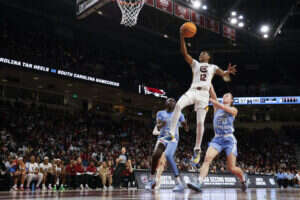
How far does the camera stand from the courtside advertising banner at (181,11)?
19.4 metres

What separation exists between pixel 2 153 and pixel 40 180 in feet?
7.90

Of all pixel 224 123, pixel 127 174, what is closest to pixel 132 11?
pixel 127 174

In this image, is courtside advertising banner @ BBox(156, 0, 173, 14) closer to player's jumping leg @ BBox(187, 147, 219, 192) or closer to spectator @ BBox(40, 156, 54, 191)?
spectator @ BBox(40, 156, 54, 191)

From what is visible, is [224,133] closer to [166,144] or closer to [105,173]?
[166,144]

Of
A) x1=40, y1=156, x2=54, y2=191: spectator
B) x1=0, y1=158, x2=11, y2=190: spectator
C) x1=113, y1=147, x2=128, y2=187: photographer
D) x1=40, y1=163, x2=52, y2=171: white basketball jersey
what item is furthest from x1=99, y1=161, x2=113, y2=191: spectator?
x1=0, y1=158, x2=11, y2=190: spectator

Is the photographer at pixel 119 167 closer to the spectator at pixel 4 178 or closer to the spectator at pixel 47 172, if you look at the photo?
the spectator at pixel 47 172

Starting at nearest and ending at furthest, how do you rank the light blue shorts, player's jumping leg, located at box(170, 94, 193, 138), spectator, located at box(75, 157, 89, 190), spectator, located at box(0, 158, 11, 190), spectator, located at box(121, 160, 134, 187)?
player's jumping leg, located at box(170, 94, 193, 138) → the light blue shorts → spectator, located at box(0, 158, 11, 190) → spectator, located at box(75, 157, 89, 190) → spectator, located at box(121, 160, 134, 187)

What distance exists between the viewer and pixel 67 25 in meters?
27.1

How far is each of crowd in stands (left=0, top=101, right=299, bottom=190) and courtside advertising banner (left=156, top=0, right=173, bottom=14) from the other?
7100 mm

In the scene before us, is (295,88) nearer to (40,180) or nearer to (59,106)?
(59,106)

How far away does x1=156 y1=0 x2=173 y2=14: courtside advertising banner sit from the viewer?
1819cm

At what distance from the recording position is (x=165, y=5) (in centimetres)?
1864

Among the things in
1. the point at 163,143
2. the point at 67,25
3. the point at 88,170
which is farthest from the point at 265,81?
the point at 163,143

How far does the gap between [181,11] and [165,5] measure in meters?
1.41
